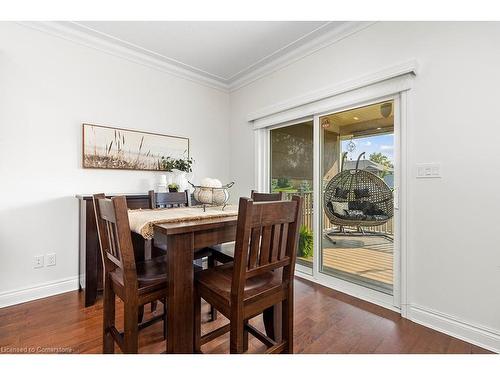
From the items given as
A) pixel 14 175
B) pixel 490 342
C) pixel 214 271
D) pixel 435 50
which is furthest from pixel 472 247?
pixel 14 175

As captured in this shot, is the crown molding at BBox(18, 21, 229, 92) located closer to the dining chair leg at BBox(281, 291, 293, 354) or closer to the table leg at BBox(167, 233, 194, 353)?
the table leg at BBox(167, 233, 194, 353)

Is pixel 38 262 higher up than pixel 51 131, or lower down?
lower down

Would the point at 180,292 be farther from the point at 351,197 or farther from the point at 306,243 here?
the point at 306,243

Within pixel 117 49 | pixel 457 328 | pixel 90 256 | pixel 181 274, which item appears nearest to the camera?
pixel 181 274

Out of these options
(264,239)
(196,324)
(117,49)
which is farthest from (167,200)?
(117,49)

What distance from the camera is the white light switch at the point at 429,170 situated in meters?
1.79

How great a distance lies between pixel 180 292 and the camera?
1.22m

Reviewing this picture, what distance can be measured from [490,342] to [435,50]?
1990mm

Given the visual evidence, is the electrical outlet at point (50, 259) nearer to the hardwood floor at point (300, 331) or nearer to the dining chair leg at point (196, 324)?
the hardwood floor at point (300, 331)

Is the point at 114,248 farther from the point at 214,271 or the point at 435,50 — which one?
the point at 435,50

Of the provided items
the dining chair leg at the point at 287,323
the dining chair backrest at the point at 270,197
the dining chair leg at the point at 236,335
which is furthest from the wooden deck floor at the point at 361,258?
the dining chair leg at the point at 236,335

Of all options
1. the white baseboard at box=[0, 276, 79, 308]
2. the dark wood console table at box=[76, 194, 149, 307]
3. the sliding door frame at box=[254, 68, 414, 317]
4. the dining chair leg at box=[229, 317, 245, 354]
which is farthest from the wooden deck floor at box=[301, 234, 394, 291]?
the white baseboard at box=[0, 276, 79, 308]

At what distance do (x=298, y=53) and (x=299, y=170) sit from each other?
50.2 inches
